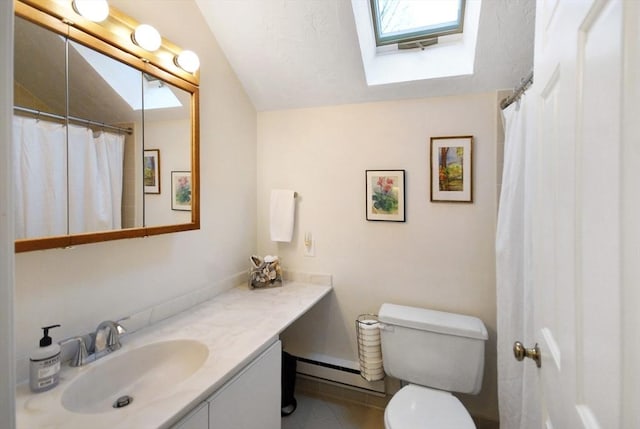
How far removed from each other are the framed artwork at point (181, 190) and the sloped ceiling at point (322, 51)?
886 mm

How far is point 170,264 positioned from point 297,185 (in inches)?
39.0

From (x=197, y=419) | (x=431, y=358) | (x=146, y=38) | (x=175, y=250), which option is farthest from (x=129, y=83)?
(x=431, y=358)

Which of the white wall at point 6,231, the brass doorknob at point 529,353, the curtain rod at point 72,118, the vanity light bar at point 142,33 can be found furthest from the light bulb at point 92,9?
the brass doorknob at point 529,353

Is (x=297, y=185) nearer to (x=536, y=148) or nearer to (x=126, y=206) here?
(x=126, y=206)

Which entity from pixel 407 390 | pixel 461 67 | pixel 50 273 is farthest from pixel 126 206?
pixel 461 67

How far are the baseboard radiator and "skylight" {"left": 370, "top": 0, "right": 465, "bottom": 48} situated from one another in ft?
7.12

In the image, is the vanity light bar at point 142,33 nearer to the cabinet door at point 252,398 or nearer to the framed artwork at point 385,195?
the framed artwork at point 385,195

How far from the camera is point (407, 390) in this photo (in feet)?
5.21

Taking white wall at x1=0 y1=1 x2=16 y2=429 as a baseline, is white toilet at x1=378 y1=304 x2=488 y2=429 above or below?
below

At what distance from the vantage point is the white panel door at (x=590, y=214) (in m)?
0.38

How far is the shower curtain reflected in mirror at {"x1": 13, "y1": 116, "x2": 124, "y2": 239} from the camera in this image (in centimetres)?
96

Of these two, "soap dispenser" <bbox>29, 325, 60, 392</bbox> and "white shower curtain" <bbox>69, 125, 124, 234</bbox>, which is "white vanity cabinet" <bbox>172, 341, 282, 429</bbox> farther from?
"white shower curtain" <bbox>69, 125, 124, 234</bbox>

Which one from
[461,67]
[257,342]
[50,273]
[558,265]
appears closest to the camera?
[558,265]

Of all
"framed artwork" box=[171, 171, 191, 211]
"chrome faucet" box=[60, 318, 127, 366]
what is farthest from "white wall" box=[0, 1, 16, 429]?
"framed artwork" box=[171, 171, 191, 211]
